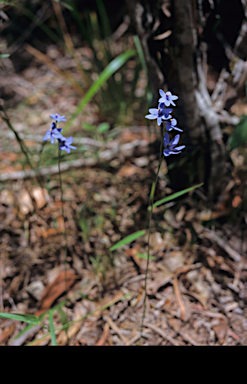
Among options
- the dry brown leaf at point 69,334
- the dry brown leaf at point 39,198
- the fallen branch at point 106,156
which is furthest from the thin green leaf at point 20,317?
the fallen branch at point 106,156

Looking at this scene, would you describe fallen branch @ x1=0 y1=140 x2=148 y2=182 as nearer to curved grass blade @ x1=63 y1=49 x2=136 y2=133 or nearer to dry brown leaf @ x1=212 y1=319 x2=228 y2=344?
curved grass blade @ x1=63 y1=49 x2=136 y2=133

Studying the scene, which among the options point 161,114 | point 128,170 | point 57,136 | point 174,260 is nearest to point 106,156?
point 128,170

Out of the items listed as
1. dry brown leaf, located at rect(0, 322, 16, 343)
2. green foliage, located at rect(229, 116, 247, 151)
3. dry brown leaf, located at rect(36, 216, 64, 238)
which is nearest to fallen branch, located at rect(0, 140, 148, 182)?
dry brown leaf, located at rect(36, 216, 64, 238)

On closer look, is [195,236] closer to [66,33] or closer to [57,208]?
[57,208]

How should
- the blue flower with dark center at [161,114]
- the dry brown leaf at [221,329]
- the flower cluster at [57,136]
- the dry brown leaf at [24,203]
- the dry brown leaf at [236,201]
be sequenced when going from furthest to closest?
the dry brown leaf at [24,203] < the dry brown leaf at [236,201] < the dry brown leaf at [221,329] < the flower cluster at [57,136] < the blue flower with dark center at [161,114]

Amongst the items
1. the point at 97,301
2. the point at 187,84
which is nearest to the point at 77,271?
the point at 97,301

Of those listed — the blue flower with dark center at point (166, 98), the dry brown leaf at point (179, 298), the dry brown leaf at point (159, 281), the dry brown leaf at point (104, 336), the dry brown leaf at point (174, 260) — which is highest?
the blue flower with dark center at point (166, 98)

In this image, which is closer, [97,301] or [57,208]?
[97,301]

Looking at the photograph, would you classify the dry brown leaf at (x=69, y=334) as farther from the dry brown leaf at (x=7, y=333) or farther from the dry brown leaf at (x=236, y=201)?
the dry brown leaf at (x=236, y=201)
